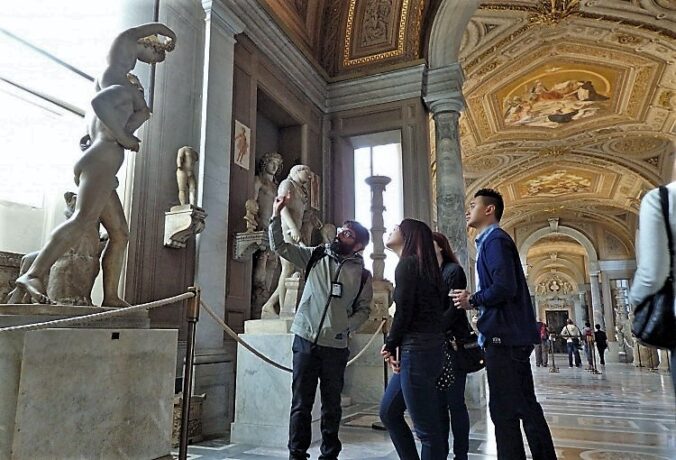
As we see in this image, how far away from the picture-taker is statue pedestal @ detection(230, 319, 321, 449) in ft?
13.7

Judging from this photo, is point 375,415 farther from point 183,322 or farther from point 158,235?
point 158,235

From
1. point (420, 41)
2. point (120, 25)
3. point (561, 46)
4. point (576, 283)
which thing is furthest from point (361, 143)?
point (576, 283)

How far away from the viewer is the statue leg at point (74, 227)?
9.84ft

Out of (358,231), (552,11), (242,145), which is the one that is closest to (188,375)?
(358,231)

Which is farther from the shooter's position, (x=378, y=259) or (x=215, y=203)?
(x=378, y=259)

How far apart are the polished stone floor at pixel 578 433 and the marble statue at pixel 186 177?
230cm

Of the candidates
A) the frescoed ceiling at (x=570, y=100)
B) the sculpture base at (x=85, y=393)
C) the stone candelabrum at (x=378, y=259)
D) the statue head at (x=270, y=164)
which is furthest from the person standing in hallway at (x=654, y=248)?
the frescoed ceiling at (x=570, y=100)

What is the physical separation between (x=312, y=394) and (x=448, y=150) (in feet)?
20.8

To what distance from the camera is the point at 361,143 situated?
9.20m

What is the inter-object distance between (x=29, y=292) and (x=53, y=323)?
67 cm

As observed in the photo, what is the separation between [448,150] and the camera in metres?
8.49

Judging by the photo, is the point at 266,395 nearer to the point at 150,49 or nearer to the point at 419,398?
the point at 419,398

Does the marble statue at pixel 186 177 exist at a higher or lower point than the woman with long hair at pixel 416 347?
higher

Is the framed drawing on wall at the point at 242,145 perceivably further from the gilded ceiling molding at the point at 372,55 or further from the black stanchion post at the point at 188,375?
the black stanchion post at the point at 188,375
